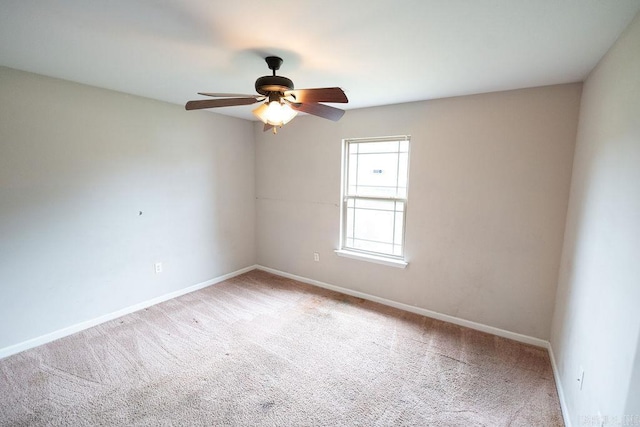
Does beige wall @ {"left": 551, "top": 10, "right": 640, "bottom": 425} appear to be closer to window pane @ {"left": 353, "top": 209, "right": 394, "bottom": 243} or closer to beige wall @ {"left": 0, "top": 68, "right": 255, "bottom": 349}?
window pane @ {"left": 353, "top": 209, "right": 394, "bottom": 243}

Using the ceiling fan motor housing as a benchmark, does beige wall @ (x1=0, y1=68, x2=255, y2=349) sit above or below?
below

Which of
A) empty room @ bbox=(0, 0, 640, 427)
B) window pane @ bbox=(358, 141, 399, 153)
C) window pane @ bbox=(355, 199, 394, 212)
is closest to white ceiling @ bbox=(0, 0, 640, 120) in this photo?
empty room @ bbox=(0, 0, 640, 427)

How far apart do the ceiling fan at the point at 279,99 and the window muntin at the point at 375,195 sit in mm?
1388

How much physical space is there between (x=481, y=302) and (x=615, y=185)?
1651 millimetres

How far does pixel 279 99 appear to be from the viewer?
1770mm

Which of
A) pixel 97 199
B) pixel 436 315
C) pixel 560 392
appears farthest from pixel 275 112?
pixel 560 392

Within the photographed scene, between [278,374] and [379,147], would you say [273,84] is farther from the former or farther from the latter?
[278,374]

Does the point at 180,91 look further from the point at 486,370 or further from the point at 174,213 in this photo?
the point at 486,370

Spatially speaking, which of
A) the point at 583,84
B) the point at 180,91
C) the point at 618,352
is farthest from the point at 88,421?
the point at 583,84

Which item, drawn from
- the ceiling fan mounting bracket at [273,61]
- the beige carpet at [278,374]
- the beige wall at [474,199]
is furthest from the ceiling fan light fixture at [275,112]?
the beige carpet at [278,374]

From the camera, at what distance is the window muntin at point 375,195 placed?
124 inches

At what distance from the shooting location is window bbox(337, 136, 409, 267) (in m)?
3.15

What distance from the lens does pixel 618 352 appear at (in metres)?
1.22

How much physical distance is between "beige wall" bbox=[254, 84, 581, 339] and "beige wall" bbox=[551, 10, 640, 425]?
23 centimetres
